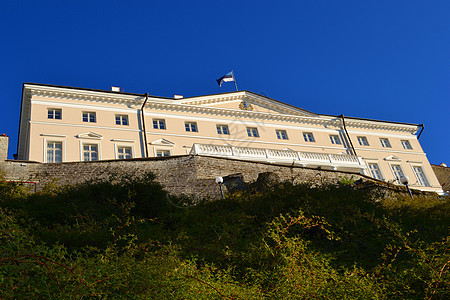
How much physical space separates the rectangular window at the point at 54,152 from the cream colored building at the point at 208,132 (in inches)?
2.4

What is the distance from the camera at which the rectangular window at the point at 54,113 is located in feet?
91.8

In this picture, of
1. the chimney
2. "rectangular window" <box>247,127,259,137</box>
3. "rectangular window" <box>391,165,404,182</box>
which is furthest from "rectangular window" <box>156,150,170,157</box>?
"rectangular window" <box>391,165,404,182</box>

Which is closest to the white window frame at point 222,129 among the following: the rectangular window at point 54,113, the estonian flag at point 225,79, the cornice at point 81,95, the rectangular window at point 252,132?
the rectangular window at point 252,132

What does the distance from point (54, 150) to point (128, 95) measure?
22.9ft

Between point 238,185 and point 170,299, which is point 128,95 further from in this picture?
point 170,299

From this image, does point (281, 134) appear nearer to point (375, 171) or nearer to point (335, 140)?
point (335, 140)

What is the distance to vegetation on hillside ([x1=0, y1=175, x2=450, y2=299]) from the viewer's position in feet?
19.3

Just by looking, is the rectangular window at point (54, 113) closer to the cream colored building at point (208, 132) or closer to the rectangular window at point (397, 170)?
the cream colored building at point (208, 132)

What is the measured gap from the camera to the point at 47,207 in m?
13.7

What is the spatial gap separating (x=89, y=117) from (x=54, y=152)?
3.94 meters

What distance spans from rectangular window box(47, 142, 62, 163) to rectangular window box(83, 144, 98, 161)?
1.51m

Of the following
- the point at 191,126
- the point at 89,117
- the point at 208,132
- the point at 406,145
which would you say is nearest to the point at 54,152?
the point at 89,117

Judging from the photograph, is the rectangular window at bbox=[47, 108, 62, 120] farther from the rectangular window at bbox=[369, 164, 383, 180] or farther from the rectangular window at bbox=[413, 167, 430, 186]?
the rectangular window at bbox=[413, 167, 430, 186]

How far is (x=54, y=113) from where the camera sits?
2823 cm
